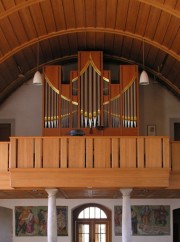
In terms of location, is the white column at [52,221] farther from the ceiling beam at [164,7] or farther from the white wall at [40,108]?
the ceiling beam at [164,7]

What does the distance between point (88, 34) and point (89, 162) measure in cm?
594

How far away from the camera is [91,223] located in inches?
1026

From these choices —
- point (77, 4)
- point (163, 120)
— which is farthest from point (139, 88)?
point (77, 4)

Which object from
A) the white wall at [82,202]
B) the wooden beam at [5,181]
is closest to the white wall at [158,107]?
the white wall at [82,202]

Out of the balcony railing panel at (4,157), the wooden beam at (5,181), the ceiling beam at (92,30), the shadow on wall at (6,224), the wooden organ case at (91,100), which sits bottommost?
the shadow on wall at (6,224)

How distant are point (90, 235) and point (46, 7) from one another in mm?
10558

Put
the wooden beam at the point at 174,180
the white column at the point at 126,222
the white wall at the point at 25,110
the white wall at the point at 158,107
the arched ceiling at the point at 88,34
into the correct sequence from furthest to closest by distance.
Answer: the white wall at the point at 25,110, the white wall at the point at 158,107, the wooden beam at the point at 174,180, the arched ceiling at the point at 88,34, the white column at the point at 126,222

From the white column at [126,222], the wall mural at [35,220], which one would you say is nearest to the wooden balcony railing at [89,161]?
the white column at [126,222]

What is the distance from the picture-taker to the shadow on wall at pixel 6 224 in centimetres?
2655

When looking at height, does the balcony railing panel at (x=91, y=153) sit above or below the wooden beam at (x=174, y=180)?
above

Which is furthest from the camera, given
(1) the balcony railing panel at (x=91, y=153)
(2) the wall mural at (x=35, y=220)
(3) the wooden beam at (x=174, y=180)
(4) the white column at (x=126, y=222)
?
(2) the wall mural at (x=35, y=220)

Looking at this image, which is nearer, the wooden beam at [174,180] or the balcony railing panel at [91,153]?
the balcony railing panel at [91,153]

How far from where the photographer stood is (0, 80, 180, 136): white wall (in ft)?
83.6

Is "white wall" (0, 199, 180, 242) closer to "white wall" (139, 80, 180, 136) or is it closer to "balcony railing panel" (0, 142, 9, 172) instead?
"white wall" (139, 80, 180, 136)
